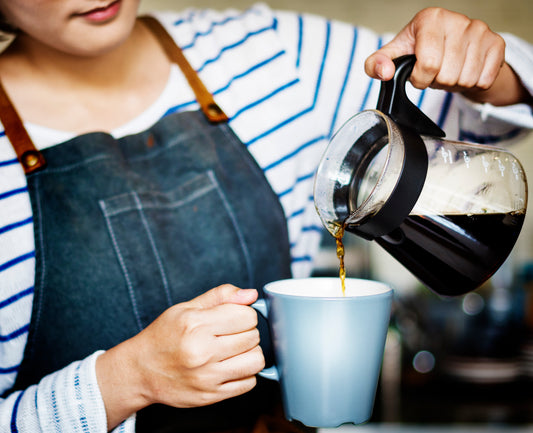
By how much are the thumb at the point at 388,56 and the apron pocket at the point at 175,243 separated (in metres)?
0.34

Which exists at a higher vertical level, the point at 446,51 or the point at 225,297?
the point at 446,51

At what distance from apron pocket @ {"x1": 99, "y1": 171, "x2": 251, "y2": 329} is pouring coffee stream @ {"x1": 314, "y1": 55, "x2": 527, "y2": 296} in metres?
0.24

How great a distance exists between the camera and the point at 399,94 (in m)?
0.60

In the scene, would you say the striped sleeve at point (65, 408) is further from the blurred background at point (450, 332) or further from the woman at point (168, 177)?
the blurred background at point (450, 332)

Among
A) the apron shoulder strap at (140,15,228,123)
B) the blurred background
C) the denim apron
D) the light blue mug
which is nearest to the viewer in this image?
the light blue mug

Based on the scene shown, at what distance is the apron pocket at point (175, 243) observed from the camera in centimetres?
77

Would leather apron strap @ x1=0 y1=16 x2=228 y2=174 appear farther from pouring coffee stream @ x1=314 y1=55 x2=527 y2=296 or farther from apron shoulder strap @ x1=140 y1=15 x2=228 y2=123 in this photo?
Answer: pouring coffee stream @ x1=314 y1=55 x2=527 y2=296

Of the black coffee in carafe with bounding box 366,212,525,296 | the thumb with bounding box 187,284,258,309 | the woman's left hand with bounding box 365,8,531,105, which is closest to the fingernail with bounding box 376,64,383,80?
the woman's left hand with bounding box 365,8,531,105

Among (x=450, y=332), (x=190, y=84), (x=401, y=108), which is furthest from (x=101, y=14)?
(x=450, y=332)

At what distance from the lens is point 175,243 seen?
0.81m

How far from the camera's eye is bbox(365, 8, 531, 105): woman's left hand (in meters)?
0.64

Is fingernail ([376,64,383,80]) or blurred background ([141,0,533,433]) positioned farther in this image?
blurred background ([141,0,533,433])

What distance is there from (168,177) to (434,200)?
18.0 inches

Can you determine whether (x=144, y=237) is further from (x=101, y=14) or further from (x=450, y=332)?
(x=450, y=332)
